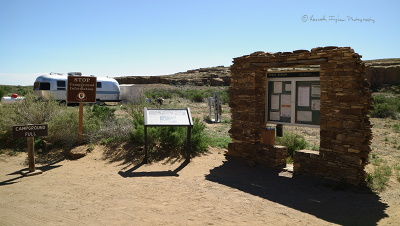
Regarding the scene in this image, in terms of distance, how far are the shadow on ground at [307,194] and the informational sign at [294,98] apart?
127cm

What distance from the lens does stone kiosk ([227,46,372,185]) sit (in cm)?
609

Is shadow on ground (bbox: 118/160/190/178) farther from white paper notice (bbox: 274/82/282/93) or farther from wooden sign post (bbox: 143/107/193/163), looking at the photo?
white paper notice (bbox: 274/82/282/93)

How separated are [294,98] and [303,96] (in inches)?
8.1

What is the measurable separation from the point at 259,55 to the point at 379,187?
373 cm

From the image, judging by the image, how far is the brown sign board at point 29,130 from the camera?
A: 23.7 ft

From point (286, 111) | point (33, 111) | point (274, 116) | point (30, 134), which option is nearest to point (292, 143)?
point (274, 116)

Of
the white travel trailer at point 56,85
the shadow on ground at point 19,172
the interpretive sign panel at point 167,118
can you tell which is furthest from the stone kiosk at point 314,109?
the white travel trailer at point 56,85

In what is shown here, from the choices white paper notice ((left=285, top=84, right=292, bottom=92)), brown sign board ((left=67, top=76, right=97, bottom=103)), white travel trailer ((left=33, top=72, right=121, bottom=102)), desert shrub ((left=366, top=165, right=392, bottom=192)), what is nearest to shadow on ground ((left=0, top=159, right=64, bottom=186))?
brown sign board ((left=67, top=76, right=97, bottom=103))

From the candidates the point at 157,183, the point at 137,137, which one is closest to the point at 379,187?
the point at 157,183

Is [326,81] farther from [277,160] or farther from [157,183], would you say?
[157,183]

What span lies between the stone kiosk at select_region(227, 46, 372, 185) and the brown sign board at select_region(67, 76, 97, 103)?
422cm

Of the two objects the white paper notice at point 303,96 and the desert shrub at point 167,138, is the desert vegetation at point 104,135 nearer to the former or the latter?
the desert shrub at point 167,138

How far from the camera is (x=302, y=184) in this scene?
655cm

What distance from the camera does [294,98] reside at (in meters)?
7.42
